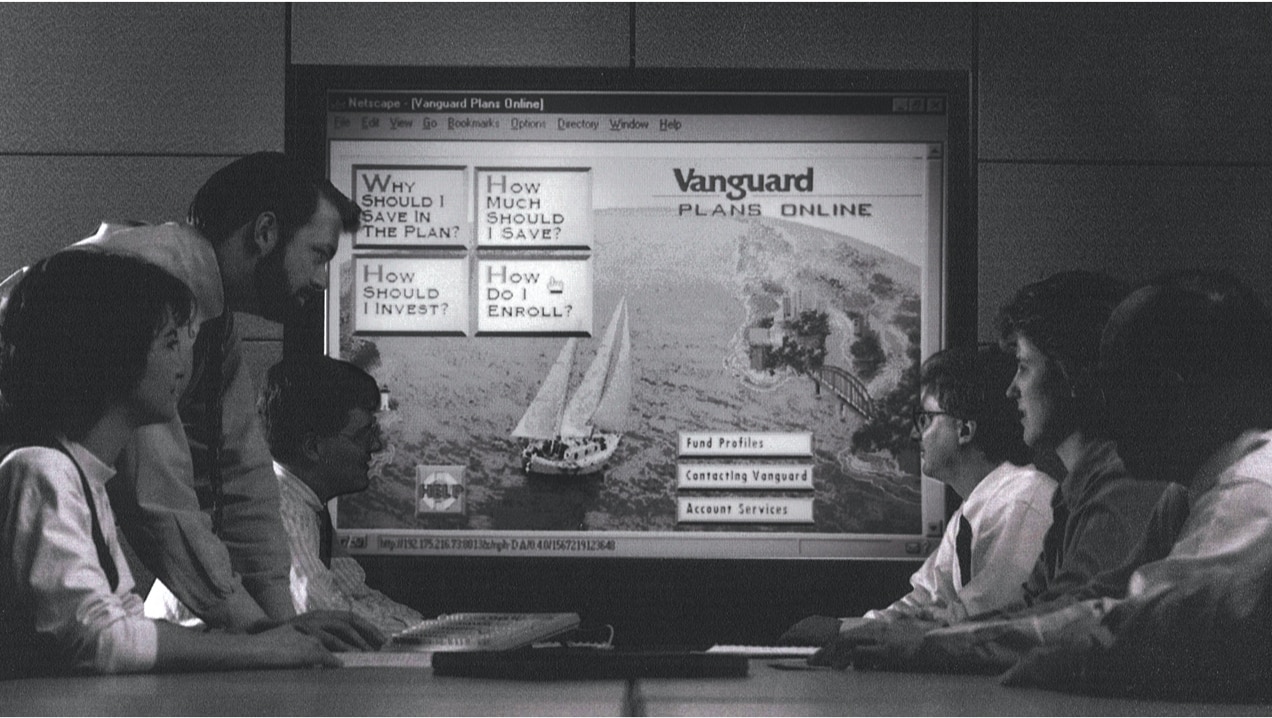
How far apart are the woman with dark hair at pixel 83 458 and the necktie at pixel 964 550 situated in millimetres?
1600

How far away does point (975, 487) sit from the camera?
3.39 metres

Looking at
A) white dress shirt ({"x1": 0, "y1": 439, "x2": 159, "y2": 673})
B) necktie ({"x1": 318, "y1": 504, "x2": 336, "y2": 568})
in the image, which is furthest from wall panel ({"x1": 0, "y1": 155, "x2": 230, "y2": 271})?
white dress shirt ({"x1": 0, "y1": 439, "x2": 159, "y2": 673})

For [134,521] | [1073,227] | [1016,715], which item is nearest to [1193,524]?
[1016,715]

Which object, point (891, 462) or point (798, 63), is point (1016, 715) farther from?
point (798, 63)

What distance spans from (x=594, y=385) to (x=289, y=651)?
1.56 meters

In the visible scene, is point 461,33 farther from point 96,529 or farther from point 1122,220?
point 96,529

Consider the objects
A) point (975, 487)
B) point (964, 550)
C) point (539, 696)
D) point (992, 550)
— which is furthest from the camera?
point (975, 487)

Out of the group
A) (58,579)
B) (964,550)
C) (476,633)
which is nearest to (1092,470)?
(964,550)

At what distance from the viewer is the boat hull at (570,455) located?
3.54 metres

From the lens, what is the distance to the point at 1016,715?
1555 mm

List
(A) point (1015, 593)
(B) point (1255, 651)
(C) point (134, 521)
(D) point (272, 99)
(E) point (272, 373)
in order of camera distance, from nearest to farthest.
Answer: (B) point (1255, 651) < (C) point (134, 521) < (A) point (1015, 593) < (E) point (272, 373) < (D) point (272, 99)

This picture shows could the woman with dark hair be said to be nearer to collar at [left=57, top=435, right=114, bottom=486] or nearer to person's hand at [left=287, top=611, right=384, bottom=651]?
collar at [left=57, top=435, right=114, bottom=486]

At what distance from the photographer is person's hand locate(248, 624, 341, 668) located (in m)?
2.07

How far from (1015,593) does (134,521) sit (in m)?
1.65
